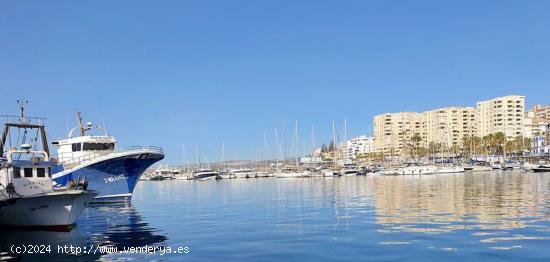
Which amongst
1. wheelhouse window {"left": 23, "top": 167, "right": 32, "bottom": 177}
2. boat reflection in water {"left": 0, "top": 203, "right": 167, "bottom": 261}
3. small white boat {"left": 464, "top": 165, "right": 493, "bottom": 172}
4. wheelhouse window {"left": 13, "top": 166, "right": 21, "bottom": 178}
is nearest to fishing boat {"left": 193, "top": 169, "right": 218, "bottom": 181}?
small white boat {"left": 464, "top": 165, "right": 493, "bottom": 172}

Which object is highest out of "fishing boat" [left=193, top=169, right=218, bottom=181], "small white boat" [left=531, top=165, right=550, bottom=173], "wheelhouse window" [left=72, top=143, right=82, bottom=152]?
"wheelhouse window" [left=72, top=143, right=82, bottom=152]

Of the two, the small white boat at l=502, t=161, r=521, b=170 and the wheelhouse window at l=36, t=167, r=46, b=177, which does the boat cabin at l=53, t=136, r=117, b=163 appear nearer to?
the wheelhouse window at l=36, t=167, r=46, b=177

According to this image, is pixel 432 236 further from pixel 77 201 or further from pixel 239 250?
pixel 77 201

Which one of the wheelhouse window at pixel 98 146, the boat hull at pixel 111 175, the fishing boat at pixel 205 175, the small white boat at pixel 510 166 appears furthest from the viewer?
the fishing boat at pixel 205 175

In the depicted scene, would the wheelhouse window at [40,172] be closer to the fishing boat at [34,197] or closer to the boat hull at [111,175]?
the fishing boat at [34,197]

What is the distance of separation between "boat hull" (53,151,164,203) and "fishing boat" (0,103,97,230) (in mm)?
13928

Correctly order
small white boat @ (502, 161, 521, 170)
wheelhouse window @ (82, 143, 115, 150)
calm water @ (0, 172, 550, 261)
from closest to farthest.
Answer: calm water @ (0, 172, 550, 261)
wheelhouse window @ (82, 143, 115, 150)
small white boat @ (502, 161, 521, 170)

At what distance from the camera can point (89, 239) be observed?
81.8ft

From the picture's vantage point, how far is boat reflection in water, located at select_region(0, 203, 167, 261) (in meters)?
20.4

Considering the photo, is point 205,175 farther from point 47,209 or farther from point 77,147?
point 47,209

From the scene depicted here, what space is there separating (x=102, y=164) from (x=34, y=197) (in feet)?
66.1

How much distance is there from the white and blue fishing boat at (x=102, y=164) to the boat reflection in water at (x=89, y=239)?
44.7 ft

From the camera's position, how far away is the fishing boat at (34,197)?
90.1 feet

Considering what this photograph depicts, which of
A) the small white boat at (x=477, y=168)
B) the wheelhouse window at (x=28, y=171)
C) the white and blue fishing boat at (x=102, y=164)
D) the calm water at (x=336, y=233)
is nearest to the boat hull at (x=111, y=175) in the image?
the white and blue fishing boat at (x=102, y=164)
